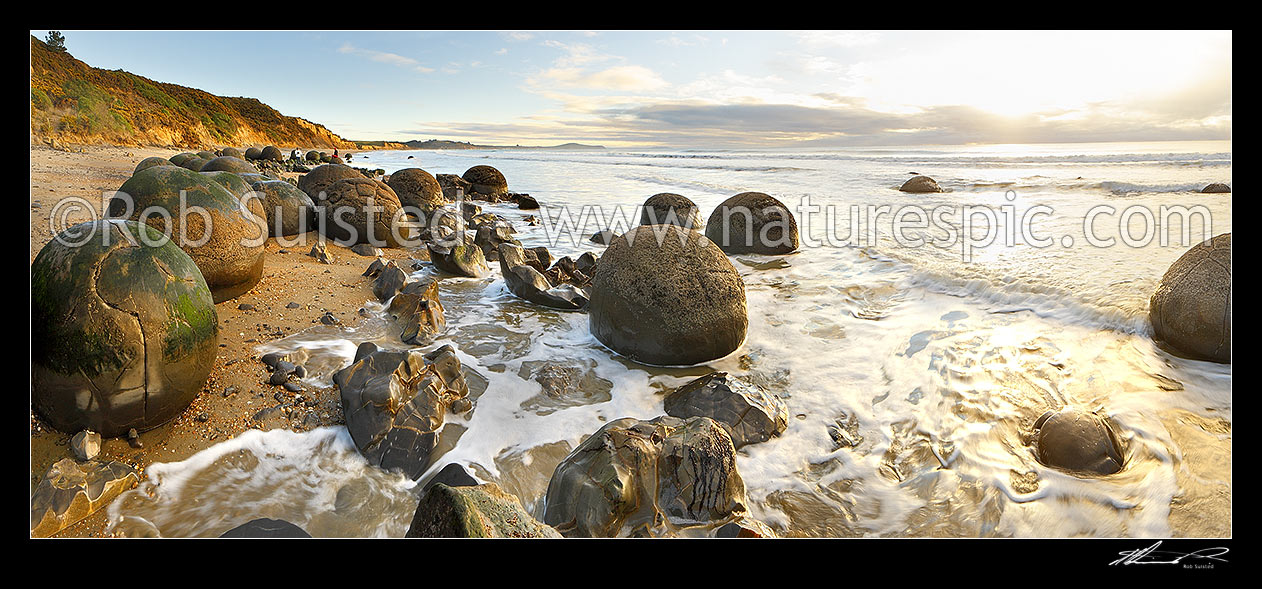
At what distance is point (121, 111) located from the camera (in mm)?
30000

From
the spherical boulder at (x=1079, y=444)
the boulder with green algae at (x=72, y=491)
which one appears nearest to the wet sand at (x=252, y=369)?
the boulder with green algae at (x=72, y=491)

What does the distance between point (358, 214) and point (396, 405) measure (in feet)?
19.8

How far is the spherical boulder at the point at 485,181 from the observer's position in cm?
1875

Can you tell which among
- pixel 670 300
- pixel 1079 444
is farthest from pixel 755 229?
pixel 1079 444

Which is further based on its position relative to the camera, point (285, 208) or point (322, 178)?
point (322, 178)

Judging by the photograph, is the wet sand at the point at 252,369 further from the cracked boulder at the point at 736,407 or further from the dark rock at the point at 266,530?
the cracked boulder at the point at 736,407

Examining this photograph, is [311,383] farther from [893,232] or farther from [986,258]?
[893,232]

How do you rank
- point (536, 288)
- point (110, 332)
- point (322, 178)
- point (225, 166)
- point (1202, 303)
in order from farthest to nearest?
point (225, 166), point (322, 178), point (536, 288), point (1202, 303), point (110, 332)

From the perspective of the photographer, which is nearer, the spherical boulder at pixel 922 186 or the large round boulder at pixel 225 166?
the large round boulder at pixel 225 166

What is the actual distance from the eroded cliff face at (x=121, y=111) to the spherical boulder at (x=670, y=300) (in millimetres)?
19263

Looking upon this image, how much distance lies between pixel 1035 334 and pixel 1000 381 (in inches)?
59.2

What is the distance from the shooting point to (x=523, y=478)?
350 cm

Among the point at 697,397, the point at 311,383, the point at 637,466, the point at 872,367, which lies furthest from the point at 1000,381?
the point at 311,383
